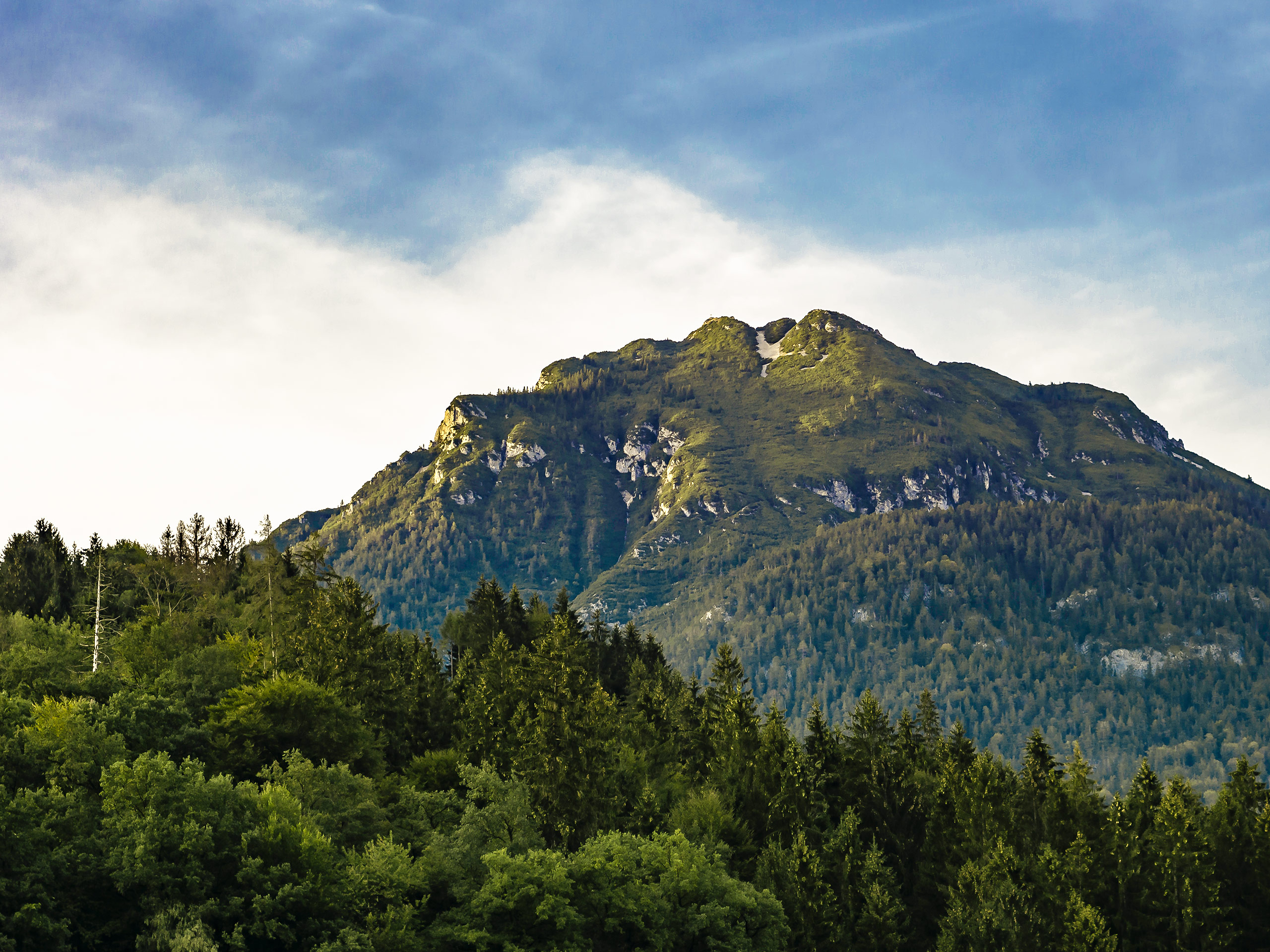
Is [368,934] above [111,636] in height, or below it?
below

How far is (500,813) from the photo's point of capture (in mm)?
83688

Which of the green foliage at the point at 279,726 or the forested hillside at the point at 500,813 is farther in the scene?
the green foliage at the point at 279,726

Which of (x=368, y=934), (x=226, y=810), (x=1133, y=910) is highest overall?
(x=226, y=810)

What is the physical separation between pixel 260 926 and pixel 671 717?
65516 millimetres

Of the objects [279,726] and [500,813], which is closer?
[500,813]

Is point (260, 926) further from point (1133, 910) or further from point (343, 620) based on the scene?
point (1133, 910)

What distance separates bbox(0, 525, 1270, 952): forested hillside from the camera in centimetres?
6475

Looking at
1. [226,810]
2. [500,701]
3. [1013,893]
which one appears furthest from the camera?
[500,701]

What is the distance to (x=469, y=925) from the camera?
235 ft

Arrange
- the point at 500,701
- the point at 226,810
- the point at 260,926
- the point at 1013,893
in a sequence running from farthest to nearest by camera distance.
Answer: the point at 500,701, the point at 1013,893, the point at 226,810, the point at 260,926

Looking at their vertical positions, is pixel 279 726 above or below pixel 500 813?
above

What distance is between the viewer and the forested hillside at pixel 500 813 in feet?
212

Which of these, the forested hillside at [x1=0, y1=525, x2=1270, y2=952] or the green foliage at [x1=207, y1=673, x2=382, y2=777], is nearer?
the forested hillside at [x1=0, y1=525, x2=1270, y2=952]

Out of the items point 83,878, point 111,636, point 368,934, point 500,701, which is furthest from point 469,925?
point 111,636
